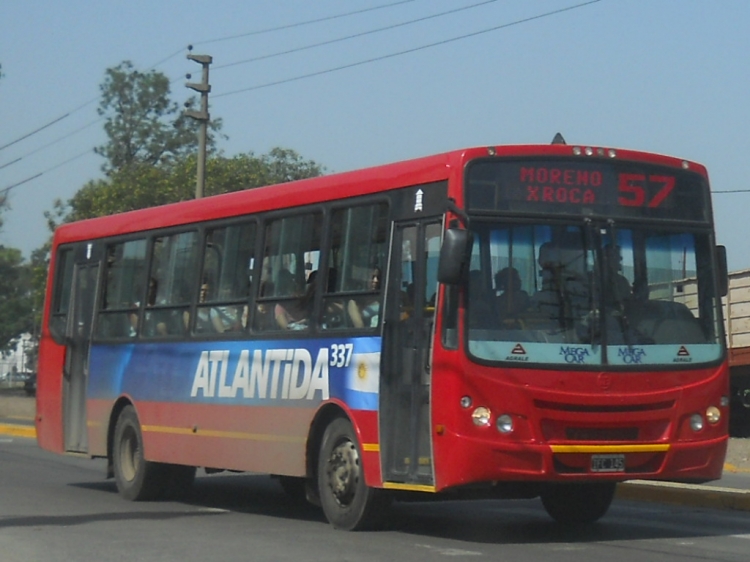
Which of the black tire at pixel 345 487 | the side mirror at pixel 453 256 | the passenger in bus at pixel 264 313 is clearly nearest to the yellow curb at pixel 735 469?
the passenger in bus at pixel 264 313

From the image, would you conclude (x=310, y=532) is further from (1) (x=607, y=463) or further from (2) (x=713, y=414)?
(2) (x=713, y=414)

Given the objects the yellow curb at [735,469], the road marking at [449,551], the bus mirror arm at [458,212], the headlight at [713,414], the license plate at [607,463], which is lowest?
the road marking at [449,551]

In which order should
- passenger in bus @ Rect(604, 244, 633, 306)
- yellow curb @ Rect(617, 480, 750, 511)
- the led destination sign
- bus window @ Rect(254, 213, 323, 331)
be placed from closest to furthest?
the led destination sign
passenger in bus @ Rect(604, 244, 633, 306)
bus window @ Rect(254, 213, 323, 331)
yellow curb @ Rect(617, 480, 750, 511)

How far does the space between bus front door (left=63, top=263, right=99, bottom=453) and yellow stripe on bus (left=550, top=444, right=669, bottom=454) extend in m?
7.43

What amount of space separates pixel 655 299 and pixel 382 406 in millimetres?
2253

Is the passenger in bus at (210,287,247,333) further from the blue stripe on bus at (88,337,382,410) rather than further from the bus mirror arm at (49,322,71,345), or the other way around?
the bus mirror arm at (49,322,71,345)

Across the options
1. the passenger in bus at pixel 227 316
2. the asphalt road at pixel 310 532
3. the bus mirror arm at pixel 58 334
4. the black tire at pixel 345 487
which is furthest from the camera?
the bus mirror arm at pixel 58 334

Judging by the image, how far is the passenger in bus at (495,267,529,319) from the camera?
10.5 m

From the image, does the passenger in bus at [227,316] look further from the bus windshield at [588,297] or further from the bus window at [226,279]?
the bus windshield at [588,297]

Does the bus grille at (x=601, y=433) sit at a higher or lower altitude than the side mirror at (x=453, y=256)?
lower

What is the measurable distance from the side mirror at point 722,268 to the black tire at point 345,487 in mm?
3120

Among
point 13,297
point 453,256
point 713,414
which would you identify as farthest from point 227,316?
point 13,297

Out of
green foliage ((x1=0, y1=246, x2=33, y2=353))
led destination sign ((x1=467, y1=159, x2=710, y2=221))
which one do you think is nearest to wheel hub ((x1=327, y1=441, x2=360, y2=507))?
led destination sign ((x1=467, y1=159, x2=710, y2=221))

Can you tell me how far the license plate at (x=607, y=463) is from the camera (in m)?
10.5
